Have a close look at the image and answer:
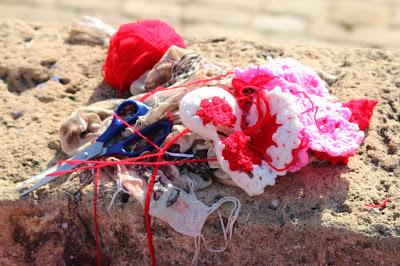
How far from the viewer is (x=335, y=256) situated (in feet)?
5.18

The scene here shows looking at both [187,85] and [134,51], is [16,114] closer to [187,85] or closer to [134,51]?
[134,51]

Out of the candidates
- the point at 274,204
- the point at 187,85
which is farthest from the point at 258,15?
the point at 274,204

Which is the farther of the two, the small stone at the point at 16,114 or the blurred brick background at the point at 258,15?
the blurred brick background at the point at 258,15

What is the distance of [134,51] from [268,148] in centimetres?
52

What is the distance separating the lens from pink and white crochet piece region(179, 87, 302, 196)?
61.5 inches

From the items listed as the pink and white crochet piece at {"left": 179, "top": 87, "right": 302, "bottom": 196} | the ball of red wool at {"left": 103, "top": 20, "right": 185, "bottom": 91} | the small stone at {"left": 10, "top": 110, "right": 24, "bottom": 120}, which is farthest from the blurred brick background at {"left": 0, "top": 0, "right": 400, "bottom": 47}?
the pink and white crochet piece at {"left": 179, "top": 87, "right": 302, "bottom": 196}

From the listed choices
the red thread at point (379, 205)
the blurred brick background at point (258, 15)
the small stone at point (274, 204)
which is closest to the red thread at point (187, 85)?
the small stone at point (274, 204)

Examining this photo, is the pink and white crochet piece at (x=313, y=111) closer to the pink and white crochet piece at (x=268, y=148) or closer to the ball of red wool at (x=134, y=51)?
the pink and white crochet piece at (x=268, y=148)

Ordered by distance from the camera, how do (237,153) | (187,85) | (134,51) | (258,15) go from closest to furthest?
(237,153) < (187,85) < (134,51) < (258,15)

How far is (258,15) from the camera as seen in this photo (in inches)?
132

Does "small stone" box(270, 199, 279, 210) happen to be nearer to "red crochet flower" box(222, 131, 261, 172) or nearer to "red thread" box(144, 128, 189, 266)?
"red crochet flower" box(222, 131, 261, 172)

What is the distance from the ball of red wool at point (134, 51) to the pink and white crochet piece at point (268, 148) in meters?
0.36

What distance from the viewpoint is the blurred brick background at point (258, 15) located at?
3.25 meters

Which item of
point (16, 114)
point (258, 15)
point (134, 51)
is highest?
point (134, 51)
